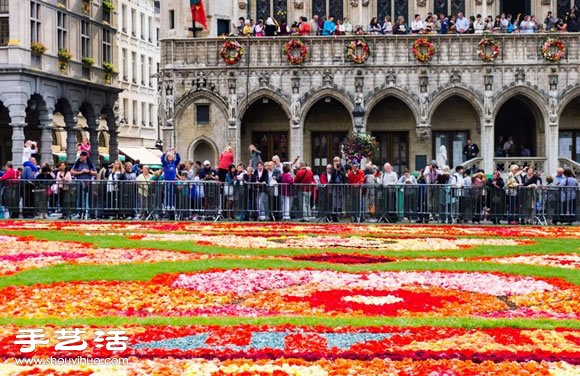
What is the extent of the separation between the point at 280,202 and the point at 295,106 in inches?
668

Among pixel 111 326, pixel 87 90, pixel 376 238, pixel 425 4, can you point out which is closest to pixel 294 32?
pixel 425 4

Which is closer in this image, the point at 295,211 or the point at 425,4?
the point at 295,211

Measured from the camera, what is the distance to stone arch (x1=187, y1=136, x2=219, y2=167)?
46.1 metres

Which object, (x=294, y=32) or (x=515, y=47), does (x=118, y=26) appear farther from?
(x=515, y=47)

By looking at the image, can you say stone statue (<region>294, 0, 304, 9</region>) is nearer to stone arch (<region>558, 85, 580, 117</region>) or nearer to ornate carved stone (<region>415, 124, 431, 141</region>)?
ornate carved stone (<region>415, 124, 431, 141</region>)

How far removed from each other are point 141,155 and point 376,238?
5224 cm

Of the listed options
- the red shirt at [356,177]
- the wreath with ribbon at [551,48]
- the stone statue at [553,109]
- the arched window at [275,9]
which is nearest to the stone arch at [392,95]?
the stone statue at [553,109]

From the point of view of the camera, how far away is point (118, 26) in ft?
237

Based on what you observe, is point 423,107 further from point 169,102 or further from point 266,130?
point 169,102

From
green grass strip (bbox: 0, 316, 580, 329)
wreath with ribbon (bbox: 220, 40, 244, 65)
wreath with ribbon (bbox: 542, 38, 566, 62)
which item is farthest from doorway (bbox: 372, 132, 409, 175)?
green grass strip (bbox: 0, 316, 580, 329)

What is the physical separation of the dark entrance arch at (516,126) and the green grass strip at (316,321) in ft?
124

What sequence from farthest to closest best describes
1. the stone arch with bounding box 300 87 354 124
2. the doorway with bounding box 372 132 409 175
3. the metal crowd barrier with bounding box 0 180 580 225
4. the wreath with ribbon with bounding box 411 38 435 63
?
the doorway with bounding box 372 132 409 175 → the stone arch with bounding box 300 87 354 124 → the wreath with ribbon with bounding box 411 38 435 63 → the metal crowd barrier with bounding box 0 180 580 225

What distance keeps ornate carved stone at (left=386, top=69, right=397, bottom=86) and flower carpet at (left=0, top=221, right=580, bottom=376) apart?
2554 cm

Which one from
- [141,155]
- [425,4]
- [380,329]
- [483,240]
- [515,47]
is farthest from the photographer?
[141,155]
